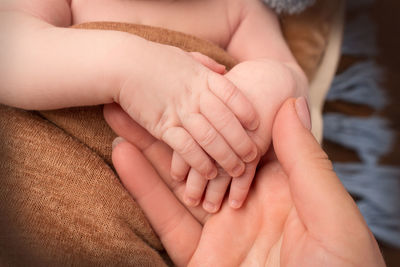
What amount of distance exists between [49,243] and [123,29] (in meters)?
0.35

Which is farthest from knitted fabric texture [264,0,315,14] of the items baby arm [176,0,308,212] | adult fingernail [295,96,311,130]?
adult fingernail [295,96,311,130]

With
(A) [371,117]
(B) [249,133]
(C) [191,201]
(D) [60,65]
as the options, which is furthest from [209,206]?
(A) [371,117]

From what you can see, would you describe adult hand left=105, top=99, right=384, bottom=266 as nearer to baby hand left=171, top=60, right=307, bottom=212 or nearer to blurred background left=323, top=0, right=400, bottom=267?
baby hand left=171, top=60, right=307, bottom=212

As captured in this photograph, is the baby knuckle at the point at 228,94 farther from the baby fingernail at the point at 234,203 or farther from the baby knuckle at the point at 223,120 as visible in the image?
the baby fingernail at the point at 234,203

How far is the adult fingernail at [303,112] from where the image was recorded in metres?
0.63

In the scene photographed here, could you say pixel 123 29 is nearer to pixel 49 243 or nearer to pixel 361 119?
pixel 49 243

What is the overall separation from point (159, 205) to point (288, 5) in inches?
19.4

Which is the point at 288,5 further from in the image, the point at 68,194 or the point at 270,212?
the point at 68,194

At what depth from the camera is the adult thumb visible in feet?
1.74

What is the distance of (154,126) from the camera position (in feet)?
2.04

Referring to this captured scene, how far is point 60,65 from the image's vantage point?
0.60 metres

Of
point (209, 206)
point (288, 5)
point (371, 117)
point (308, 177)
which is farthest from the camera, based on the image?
point (371, 117)

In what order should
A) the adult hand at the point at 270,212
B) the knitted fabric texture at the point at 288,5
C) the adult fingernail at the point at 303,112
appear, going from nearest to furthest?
the adult hand at the point at 270,212
the adult fingernail at the point at 303,112
the knitted fabric texture at the point at 288,5


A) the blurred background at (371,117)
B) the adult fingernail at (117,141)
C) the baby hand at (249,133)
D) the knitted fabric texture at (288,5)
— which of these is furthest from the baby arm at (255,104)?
the blurred background at (371,117)
